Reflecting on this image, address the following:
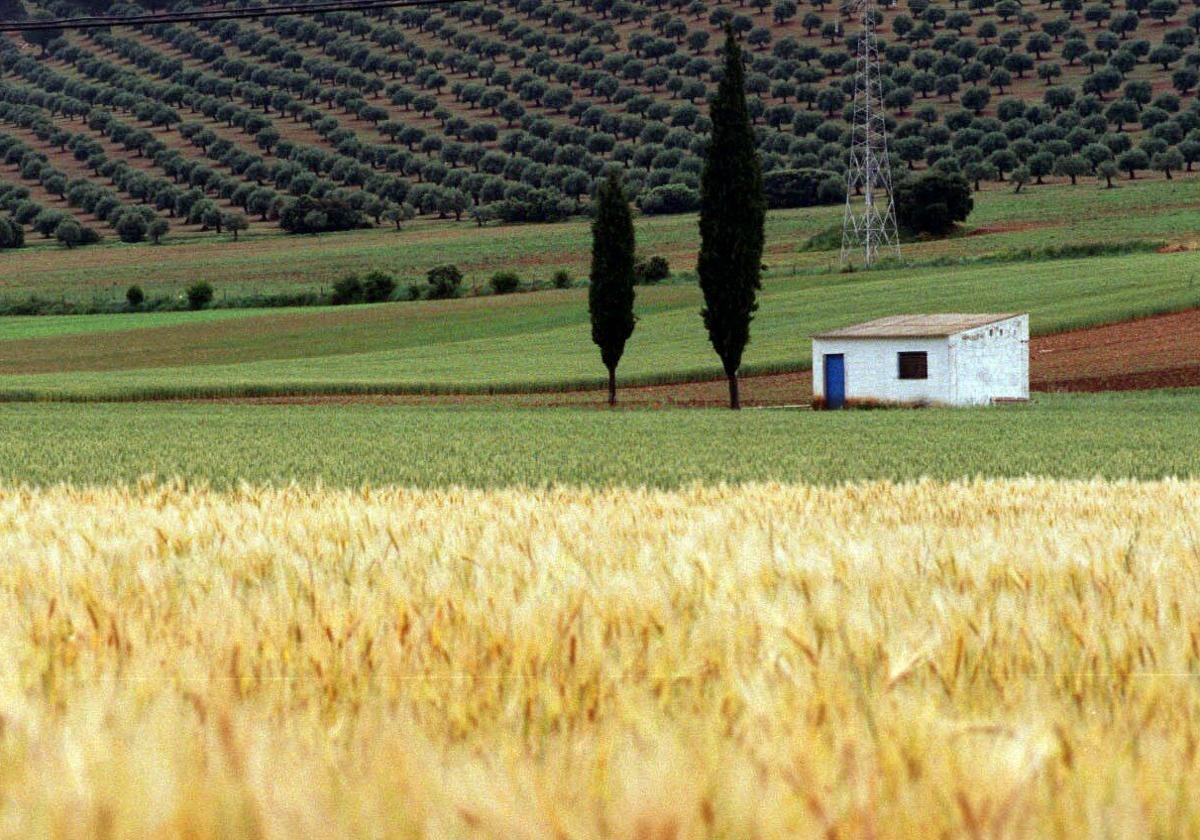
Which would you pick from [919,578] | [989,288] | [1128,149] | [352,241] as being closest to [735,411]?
[989,288]

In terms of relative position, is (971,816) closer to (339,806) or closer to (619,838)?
(619,838)

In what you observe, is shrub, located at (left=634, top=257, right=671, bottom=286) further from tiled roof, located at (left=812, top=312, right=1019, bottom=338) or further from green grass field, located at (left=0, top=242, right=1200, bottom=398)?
Result: tiled roof, located at (left=812, top=312, right=1019, bottom=338)

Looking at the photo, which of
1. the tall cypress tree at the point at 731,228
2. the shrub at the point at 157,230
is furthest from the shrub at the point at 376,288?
the shrub at the point at 157,230

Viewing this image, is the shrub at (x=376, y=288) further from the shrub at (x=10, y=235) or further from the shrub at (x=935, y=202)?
the shrub at (x=10, y=235)

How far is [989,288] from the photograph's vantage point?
87062 mm

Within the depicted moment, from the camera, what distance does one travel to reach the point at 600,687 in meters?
3.04

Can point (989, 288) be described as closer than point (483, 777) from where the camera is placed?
No

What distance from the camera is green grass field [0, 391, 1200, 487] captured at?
2486 centimetres

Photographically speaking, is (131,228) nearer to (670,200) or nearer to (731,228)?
(670,200)

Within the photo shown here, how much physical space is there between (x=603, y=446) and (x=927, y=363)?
2622 cm

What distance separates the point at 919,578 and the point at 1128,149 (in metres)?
175

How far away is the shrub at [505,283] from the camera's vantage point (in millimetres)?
112125

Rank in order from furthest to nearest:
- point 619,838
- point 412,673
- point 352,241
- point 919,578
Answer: point 352,241
point 919,578
point 412,673
point 619,838

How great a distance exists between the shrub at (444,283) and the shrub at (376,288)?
3504 mm
